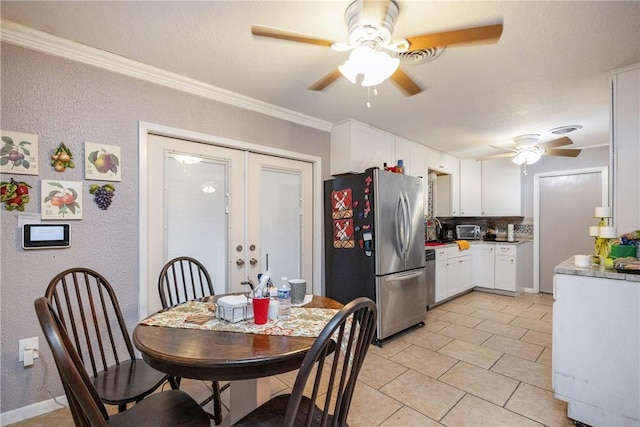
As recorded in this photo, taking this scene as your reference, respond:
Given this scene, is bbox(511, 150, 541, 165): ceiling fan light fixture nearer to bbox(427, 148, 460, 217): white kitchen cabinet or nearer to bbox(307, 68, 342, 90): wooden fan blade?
bbox(427, 148, 460, 217): white kitchen cabinet

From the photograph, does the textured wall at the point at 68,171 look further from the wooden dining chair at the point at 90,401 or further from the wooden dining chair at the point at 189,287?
the wooden dining chair at the point at 90,401

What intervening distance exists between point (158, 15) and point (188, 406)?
1954mm

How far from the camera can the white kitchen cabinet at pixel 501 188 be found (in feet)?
15.6

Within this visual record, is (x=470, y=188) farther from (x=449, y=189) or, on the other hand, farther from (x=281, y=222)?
(x=281, y=222)

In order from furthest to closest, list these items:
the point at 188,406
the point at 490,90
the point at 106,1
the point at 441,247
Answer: the point at 441,247
the point at 490,90
the point at 106,1
the point at 188,406

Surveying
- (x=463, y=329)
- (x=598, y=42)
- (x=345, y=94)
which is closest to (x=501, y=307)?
(x=463, y=329)

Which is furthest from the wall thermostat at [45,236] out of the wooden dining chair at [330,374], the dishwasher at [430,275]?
the dishwasher at [430,275]

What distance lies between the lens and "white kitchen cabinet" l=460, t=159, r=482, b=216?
496cm

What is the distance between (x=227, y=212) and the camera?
260 centimetres

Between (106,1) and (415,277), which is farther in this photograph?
(415,277)

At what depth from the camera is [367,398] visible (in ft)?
6.58

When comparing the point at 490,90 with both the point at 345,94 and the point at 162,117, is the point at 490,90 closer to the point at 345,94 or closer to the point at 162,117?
the point at 345,94

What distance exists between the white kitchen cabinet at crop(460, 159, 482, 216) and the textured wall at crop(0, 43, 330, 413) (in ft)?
14.3

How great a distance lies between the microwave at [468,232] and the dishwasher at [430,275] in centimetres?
176
